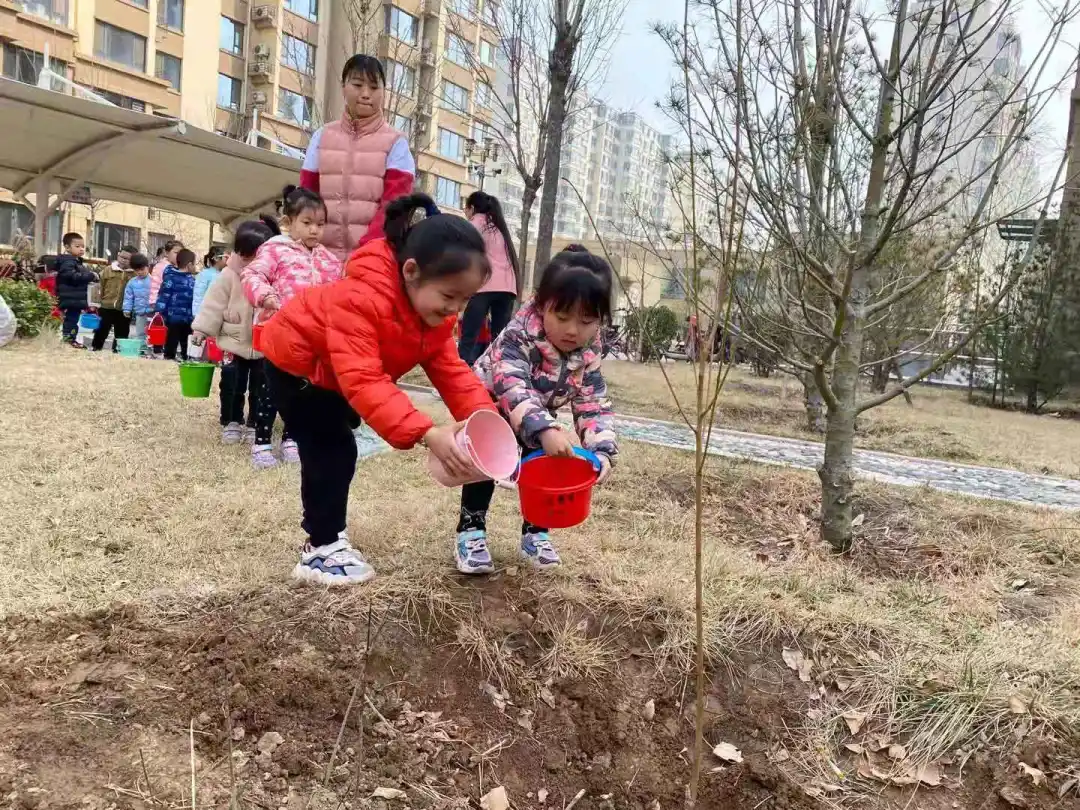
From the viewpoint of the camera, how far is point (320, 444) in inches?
85.0

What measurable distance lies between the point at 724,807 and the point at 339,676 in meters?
0.92

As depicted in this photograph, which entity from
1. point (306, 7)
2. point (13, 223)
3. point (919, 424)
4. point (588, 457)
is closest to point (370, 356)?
point (588, 457)

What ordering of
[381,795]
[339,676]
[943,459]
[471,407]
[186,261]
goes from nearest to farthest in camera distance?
[381,795], [339,676], [471,407], [943,459], [186,261]

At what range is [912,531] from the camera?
10.8ft

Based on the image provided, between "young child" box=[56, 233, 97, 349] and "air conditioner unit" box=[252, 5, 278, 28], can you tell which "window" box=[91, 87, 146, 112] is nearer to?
"air conditioner unit" box=[252, 5, 278, 28]

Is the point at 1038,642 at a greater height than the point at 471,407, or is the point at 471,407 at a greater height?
the point at 471,407

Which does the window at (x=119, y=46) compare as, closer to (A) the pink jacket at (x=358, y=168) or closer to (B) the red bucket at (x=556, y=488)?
(A) the pink jacket at (x=358, y=168)

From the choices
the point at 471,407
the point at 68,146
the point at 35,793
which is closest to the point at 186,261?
the point at 68,146

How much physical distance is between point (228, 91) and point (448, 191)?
10048 mm

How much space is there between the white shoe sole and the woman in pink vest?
168cm

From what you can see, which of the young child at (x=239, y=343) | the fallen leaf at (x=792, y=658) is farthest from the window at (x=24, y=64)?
the fallen leaf at (x=792, y=658)

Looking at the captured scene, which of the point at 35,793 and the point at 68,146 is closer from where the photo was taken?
the point at 35,793

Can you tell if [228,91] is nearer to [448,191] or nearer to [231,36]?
[231,36]

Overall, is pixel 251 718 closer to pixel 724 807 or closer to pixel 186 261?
pixel 724 807
